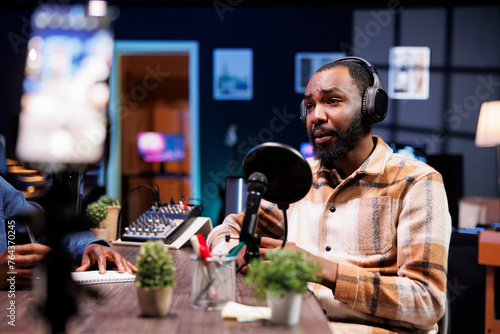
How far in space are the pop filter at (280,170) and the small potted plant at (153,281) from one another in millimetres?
313

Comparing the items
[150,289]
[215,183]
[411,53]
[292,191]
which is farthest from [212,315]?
[411,53]

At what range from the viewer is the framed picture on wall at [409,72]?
16.6ft

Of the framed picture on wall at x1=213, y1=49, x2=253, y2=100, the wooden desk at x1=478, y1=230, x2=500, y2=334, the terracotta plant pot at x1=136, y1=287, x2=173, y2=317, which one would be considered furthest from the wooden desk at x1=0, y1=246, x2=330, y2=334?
the framed picture on wall at x1=213, y1=49, x2=253, y2=100

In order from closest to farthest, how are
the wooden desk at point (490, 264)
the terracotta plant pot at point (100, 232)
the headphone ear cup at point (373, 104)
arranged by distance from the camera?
the headphone ear cup at point (373, 104), the terracotta plant pot at point (100, 232), the wooden desk at point (490, 264)

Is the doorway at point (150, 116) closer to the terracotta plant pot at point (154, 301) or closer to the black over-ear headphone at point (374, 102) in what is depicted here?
the black over-ear headphone at point (374, 102)

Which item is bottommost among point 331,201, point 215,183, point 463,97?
point 215,183

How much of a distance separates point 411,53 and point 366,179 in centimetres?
403

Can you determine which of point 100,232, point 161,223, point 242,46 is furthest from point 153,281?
point 242,46

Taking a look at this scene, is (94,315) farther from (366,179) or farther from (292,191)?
(366,179)

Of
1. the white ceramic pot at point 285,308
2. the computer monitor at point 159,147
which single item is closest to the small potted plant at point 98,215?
the white ceramic pot at point 285,308

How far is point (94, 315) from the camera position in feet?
3.05

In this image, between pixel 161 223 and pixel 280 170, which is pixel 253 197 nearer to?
pixel 280 170

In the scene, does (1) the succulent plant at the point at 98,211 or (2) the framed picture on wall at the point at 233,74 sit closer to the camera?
(1) the succulent plant at the point at 98,211

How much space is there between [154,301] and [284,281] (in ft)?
0.83
